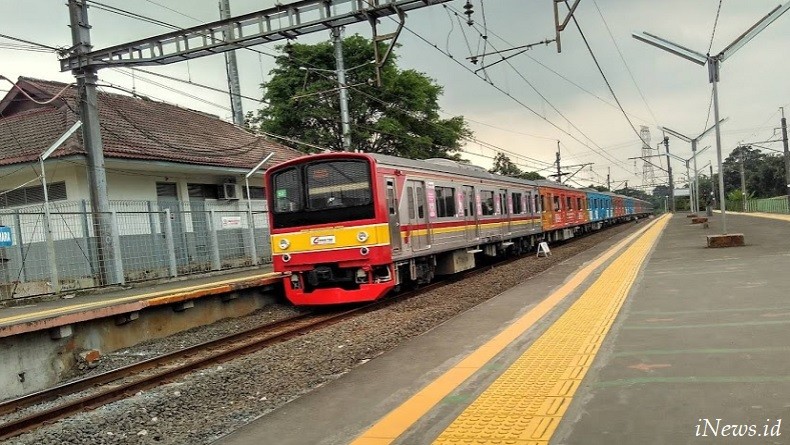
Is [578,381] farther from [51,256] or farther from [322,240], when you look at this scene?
[51,256]

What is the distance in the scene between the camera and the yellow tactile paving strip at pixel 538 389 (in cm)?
395

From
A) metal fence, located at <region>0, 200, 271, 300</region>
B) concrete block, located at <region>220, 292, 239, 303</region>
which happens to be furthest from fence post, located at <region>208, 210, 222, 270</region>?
concrete block, located at <region>220, 292, 239, 303</region>

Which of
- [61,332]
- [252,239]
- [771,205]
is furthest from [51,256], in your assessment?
[771,205]

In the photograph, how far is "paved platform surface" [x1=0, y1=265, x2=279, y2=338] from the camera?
8402 mm

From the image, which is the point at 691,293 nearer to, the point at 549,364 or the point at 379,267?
the point at 549,364

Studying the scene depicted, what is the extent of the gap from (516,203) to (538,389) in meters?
17.1

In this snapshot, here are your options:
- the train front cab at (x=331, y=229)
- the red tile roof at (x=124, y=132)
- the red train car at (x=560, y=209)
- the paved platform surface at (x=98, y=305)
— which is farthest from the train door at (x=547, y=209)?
the train front cab at (x=331, y=229)

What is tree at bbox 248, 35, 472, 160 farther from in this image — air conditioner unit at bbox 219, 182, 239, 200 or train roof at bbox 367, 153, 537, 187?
train roof at bbox 367, 153, 537, 187

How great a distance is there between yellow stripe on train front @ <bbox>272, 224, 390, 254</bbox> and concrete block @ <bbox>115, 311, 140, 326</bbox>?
115 inches

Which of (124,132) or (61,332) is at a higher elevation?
(124,132)

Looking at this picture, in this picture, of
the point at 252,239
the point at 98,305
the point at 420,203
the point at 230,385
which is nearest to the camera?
the point at 230,385

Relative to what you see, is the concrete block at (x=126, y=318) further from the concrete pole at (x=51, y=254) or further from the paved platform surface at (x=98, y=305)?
the concrete pole at (x=51, y=254)

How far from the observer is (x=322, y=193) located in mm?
11711

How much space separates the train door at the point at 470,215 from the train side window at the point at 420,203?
9.20ft
